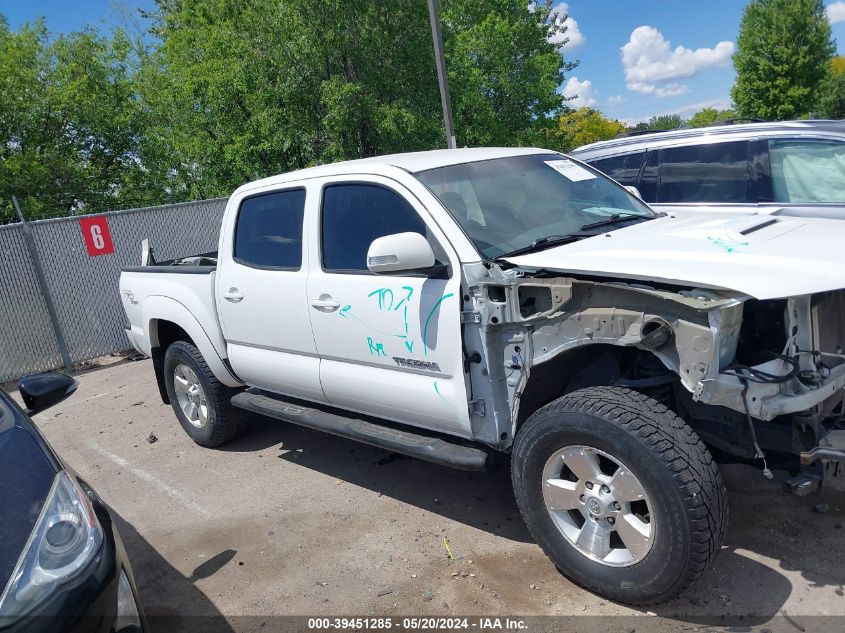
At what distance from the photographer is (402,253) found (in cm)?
331

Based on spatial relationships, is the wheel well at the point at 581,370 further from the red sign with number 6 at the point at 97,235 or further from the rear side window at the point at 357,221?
the red sign with number 6 at the point at 97,235

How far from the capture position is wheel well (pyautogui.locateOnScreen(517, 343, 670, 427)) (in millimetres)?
3338

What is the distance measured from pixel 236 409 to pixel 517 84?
49.4 ft

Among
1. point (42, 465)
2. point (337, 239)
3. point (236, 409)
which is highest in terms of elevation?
point (337, 239)

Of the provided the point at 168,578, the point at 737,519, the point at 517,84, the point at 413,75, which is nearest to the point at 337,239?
the point at 168,578

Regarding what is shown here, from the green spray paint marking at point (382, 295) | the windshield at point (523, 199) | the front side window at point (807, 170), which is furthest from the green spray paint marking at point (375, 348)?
the front side window at point (807, 170)

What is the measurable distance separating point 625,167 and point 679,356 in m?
4.49

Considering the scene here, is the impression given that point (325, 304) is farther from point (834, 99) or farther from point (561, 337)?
point (834, 99)

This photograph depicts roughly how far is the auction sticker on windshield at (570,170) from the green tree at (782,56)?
3446cm

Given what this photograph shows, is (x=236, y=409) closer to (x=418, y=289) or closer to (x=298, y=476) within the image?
(x=298, y=476)

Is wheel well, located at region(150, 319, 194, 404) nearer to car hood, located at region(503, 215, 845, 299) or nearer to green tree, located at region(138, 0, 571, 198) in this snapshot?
car hood, located at region(503, 215, 845, 299)

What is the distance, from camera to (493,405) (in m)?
3.38

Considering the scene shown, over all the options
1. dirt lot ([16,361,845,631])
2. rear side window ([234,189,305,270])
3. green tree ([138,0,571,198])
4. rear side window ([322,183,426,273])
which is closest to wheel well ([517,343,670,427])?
dirt lot ([16,361,845,631])

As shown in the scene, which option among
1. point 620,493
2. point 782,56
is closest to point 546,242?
point 620,493
